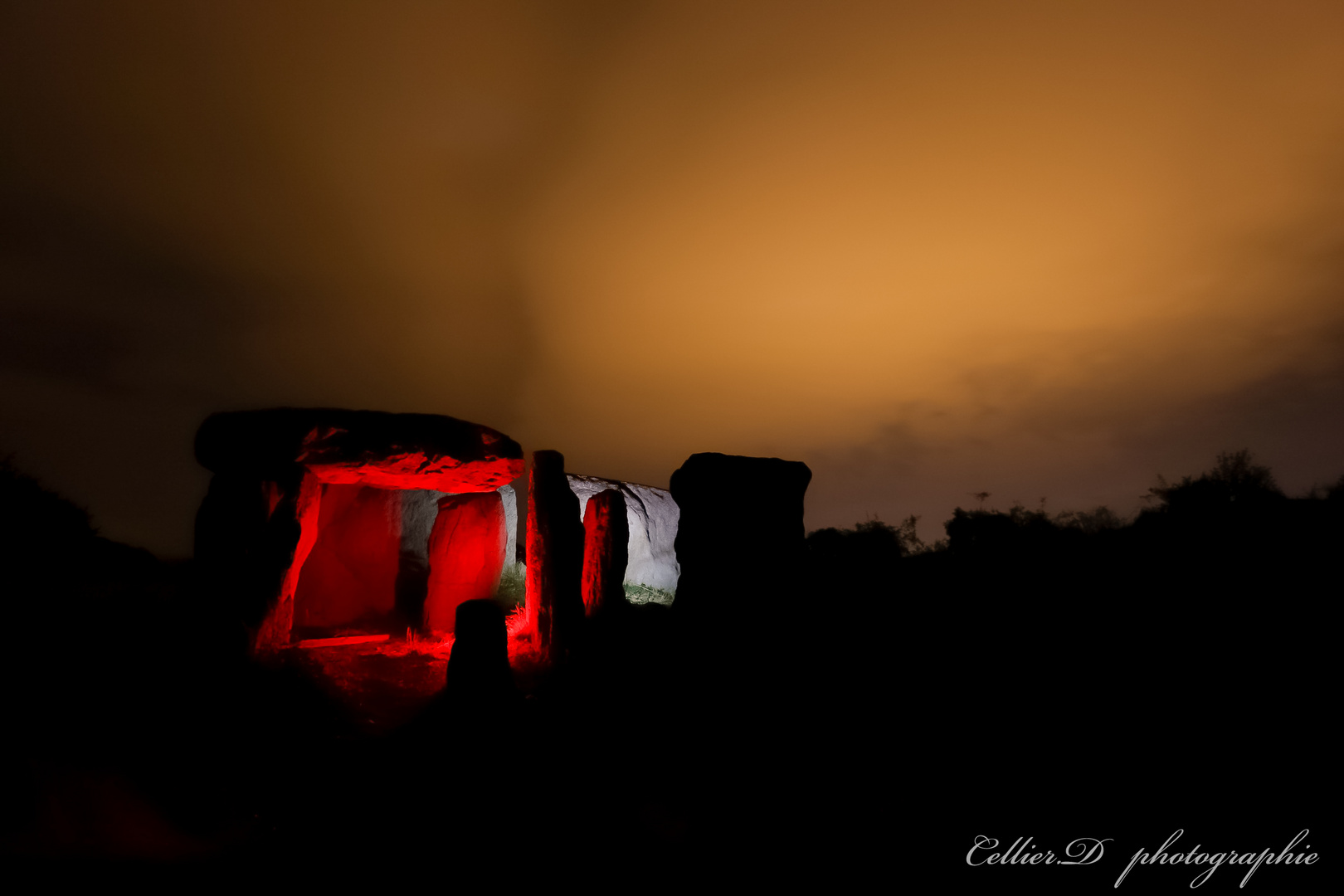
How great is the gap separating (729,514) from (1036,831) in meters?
5.79

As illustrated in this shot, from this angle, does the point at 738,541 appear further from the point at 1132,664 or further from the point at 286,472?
the point at 286,472

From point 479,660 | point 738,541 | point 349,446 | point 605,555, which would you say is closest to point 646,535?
point 605,555

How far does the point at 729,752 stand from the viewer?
29.8 feet

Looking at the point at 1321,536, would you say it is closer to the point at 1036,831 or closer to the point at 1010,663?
the point at 1010,663

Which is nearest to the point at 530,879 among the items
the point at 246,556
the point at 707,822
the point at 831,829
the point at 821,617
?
the point at 707,822

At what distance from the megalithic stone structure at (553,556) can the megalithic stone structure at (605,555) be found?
701 millimetres

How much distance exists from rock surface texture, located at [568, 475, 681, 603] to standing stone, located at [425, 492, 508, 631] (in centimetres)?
478

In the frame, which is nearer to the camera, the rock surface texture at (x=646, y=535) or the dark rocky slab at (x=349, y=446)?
the dark rocky slab at (x=349, y=446)

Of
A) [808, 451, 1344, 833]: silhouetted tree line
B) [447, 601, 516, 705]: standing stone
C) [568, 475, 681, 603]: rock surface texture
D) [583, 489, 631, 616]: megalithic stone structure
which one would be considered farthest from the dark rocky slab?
[808, 451, 1344, 833]: silhouetted tree line

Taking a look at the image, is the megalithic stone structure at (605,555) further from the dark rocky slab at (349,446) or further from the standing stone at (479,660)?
the standing stone at (479,660)

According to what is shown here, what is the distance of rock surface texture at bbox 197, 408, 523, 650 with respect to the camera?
10.0 meters

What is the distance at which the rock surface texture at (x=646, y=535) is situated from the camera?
1920 cm

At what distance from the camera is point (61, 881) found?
19.4 feet

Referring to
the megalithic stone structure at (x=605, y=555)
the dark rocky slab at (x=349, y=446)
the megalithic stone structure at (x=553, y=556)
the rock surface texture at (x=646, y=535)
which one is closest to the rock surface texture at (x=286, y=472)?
the dark rocky slab at (x=349, y=446)
